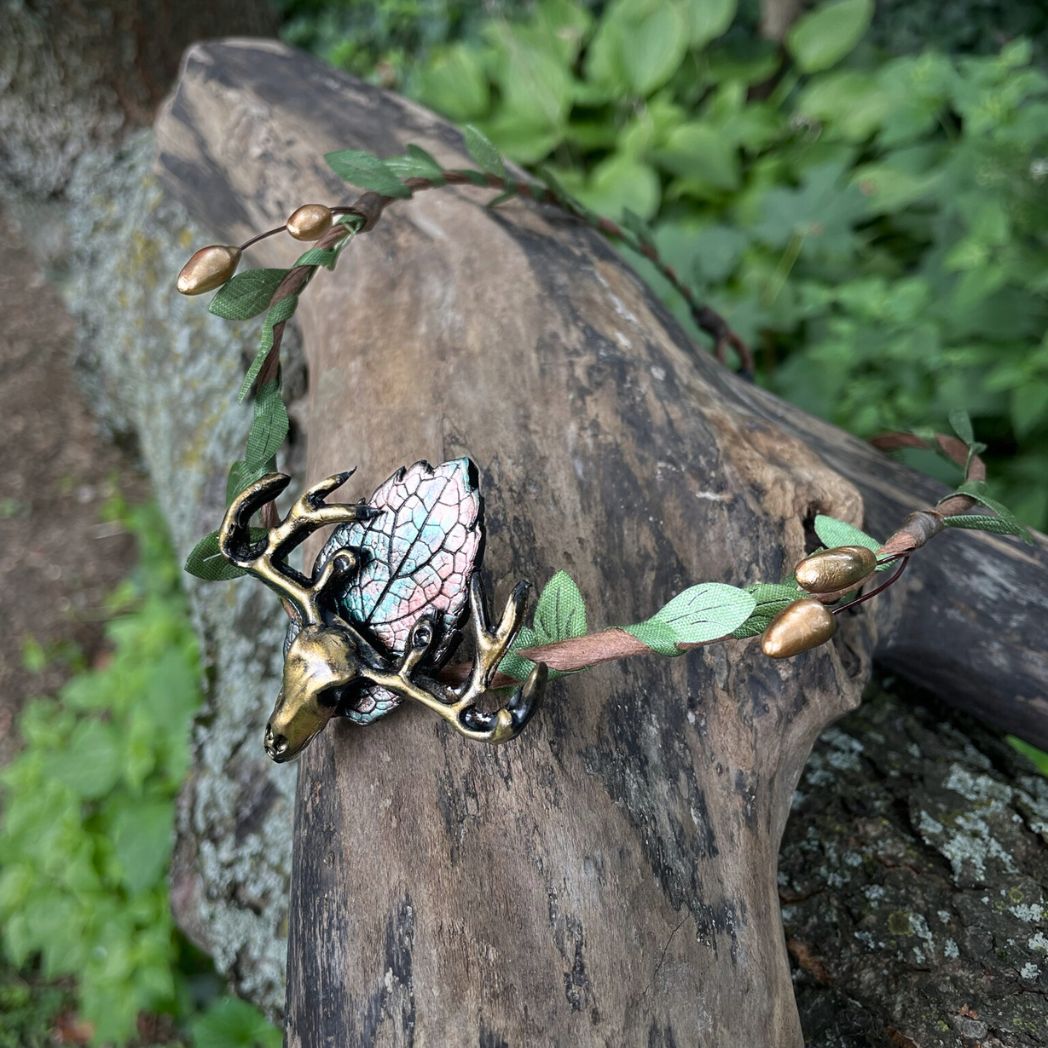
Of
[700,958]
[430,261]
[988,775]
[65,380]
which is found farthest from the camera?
[65,380]

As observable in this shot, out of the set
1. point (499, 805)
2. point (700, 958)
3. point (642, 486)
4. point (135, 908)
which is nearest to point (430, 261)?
point (642, 486)

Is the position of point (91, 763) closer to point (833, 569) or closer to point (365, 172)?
point (365, 172)

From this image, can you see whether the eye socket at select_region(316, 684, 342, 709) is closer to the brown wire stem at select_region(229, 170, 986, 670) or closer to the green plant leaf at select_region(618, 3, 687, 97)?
the brown wire stem at select_region(229, 170, 986, 670)

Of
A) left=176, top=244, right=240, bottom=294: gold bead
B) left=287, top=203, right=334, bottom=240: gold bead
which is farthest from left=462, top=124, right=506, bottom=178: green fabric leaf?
left=176, top=244, right=240, bottom=294: gold bead

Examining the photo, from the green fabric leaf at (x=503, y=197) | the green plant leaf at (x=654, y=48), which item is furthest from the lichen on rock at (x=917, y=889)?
the green plant leaf at (x=654, y=48)

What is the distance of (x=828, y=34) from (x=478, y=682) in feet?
8.68

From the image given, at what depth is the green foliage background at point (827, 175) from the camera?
1843 mm

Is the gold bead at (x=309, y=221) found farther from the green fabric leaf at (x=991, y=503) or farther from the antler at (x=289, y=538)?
the green fabric leaf at (x=991, y=503)

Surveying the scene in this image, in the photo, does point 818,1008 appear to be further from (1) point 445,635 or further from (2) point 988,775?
(1) point 445,635

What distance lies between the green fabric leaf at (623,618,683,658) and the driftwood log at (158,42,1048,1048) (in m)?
0.16

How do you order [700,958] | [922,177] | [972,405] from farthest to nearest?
[922,177] → [972,405] → [700,958]

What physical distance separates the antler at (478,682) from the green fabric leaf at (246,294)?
43 cm

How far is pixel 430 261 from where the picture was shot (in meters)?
1.30

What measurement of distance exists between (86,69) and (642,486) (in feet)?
7.06
